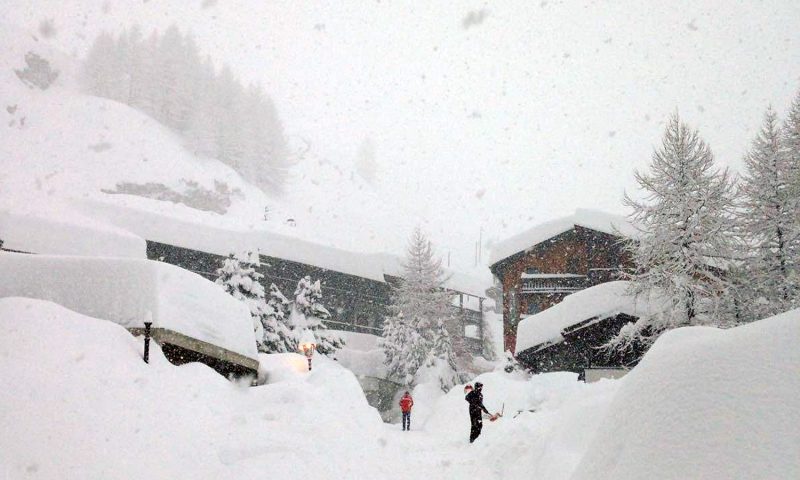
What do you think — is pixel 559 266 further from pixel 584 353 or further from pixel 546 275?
pixel 584 353

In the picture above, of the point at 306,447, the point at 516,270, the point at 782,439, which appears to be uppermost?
the point at 516,270

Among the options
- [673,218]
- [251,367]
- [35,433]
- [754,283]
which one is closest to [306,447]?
[35,433]

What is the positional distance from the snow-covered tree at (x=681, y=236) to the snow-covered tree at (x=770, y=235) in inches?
36.0

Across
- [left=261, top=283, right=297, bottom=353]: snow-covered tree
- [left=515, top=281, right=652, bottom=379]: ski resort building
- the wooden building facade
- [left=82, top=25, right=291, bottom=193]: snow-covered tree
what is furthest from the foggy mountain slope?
[left=515, top=281, right=652, bottom=379]: ski resort building

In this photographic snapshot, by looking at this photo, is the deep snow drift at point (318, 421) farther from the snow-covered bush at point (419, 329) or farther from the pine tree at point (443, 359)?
the snow-covered bush at point (419, 329)

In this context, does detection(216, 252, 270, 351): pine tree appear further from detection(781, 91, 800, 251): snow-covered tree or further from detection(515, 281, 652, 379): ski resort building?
detection(781, 91, 800, 251): snow-covered tree

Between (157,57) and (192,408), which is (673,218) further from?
(157,57)

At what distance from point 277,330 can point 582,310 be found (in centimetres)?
1284

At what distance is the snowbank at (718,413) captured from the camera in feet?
6.50

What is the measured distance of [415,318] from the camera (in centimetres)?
2952

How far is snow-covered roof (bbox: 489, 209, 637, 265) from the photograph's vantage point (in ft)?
81.5

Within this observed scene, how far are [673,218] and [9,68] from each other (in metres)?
77.9

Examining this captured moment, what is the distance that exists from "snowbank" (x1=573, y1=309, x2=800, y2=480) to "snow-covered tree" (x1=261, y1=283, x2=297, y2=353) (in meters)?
21.3

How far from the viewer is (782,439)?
1952mm
